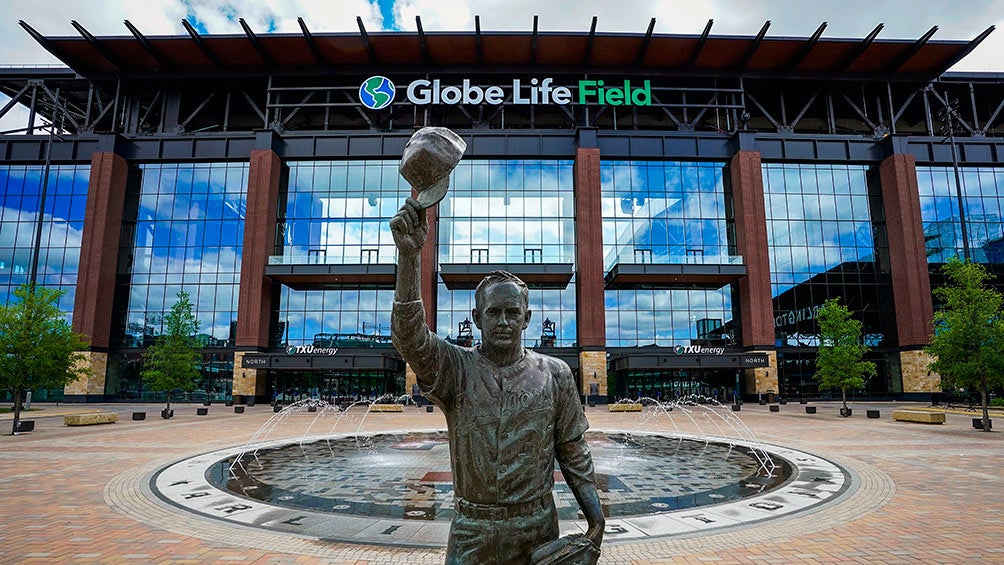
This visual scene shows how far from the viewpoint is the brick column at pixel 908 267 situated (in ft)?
123

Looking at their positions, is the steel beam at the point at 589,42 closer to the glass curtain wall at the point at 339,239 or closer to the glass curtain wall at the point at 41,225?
the glass curtain wall at the point at 339,239

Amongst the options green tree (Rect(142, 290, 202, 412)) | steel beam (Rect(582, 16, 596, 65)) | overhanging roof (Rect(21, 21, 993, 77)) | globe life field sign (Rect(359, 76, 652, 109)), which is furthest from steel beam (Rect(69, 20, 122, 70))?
steel beam (Rect(582, 16, 596, 65))

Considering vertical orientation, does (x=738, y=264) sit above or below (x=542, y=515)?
above

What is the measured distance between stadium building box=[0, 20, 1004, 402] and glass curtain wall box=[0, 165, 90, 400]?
159mm

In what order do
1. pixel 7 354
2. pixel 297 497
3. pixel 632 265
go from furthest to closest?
pixel 632 265 < pixel 7 354 < pixel 297 497

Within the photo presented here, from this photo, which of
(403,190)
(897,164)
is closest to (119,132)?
(403,190)

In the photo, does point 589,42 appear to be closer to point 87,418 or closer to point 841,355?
point 841,355

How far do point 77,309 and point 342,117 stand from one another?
24.7 metres

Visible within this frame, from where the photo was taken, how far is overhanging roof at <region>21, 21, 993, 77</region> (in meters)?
39.3

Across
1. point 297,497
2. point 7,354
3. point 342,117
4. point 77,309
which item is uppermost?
point 342,117

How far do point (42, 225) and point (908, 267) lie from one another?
210 feet

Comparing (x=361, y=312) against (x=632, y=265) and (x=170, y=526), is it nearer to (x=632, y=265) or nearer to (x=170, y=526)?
(x=632, y=265)

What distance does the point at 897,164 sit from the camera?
1572 inches

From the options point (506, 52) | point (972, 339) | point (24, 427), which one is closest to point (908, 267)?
point (972, 339)
